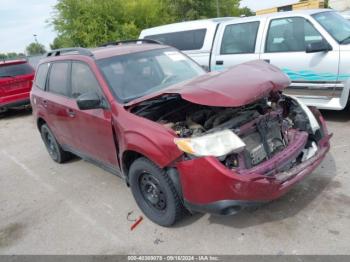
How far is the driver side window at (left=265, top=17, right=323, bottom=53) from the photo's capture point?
5.83 m

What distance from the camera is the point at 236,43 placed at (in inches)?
273

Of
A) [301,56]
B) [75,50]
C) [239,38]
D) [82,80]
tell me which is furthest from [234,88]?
[239,38]

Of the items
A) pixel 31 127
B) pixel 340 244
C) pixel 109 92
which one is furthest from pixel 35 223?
pixel 31 127

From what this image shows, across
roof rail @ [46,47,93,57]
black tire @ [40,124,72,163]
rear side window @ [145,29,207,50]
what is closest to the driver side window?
rear side window @ [145,29,207,50]

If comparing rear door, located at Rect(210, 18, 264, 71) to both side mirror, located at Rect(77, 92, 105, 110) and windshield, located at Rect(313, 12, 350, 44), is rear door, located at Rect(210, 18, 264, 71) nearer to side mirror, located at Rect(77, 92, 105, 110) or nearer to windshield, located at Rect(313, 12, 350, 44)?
windshield, located at Rect(313, 12, 350, 44)

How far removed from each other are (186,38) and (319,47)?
331cm

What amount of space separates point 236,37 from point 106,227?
4.75 m

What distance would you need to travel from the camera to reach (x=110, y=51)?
4340 millimetres

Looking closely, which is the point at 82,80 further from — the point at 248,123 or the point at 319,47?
the point at 319,47

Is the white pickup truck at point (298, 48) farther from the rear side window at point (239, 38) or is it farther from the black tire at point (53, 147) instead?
the black tire at point (53, 147)

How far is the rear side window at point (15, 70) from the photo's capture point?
34.4ft

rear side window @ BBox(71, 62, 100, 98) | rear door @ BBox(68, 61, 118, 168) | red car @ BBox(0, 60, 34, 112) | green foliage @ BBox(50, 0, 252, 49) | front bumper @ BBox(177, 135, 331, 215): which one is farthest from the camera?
green foliage @ BBox(50, 0, 252, 49)

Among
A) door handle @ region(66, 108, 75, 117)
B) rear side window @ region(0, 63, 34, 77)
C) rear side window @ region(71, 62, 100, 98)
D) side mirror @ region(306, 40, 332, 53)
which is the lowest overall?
rear side window @ region(0, 63, 34, 77)

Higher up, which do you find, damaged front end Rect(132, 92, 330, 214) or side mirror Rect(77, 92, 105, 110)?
side mirror Rect(77, 92, 105, 110)
